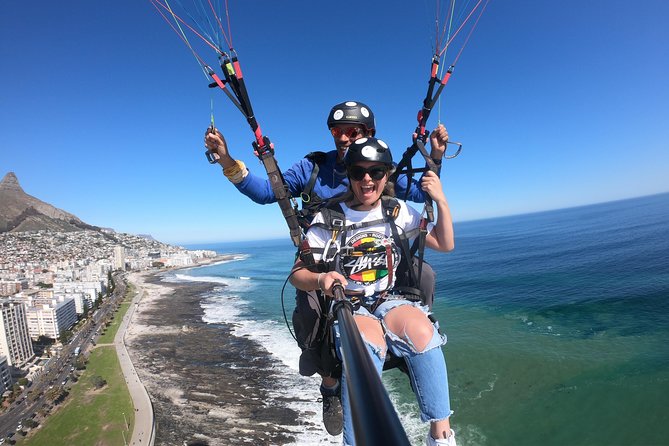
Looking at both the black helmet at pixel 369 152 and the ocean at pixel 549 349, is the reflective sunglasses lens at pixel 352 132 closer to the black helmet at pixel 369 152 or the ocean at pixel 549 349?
the black helmet at pixel 369 152

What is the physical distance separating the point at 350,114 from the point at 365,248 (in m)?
1.60

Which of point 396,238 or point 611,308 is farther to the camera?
point 611,308

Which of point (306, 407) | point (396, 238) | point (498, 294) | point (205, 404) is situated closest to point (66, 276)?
point (205, 404)

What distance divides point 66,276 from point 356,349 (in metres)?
125

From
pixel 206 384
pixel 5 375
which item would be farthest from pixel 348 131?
pixel 5 375

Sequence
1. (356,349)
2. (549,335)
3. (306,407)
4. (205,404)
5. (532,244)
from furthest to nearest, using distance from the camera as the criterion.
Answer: (532,244) → (549,335) → (205,404) → (306,407) → (356,349)

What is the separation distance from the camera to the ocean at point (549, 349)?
63.9 feet

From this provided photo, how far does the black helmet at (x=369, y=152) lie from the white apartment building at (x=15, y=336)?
5294 centimetres

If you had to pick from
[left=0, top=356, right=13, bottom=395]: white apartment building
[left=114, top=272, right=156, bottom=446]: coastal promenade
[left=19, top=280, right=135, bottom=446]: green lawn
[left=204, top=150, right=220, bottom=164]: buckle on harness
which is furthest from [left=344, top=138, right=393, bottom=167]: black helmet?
[left=0, top=356, right=13, bottom=395]: white apartment building

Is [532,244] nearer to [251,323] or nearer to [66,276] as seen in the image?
[251,323]

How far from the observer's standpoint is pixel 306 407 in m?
23.2

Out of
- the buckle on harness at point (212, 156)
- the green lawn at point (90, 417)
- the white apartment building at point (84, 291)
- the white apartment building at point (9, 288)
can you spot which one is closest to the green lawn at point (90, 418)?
the green lawn at point (90, 417)

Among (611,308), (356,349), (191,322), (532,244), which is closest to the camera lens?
(356,349)

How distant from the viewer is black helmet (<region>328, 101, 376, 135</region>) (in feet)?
12.6
